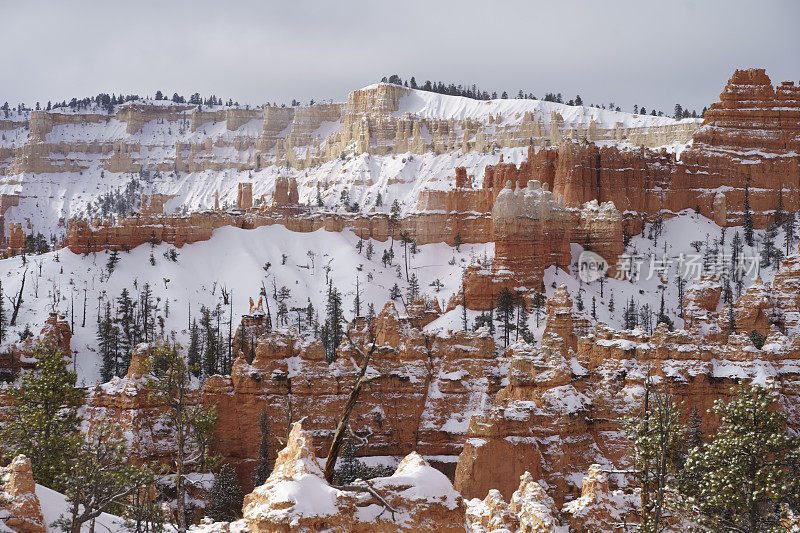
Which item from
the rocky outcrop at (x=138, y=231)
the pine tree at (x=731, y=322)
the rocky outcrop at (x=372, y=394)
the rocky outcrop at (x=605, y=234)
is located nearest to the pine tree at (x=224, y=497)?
the rocky outcrop at (x=372, y=394)

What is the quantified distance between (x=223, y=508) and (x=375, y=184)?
134727 millimetres

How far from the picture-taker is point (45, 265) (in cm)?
10531

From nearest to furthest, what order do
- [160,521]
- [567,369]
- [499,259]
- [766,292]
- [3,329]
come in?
[160,521], [567,369], [766,292], [3,329], [499,259]

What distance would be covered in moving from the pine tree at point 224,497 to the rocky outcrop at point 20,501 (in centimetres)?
1927

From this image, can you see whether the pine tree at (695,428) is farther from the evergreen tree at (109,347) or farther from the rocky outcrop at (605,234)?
the rocky outcrop at (605,234)

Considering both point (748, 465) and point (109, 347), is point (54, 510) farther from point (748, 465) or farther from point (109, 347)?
point (109, 347)

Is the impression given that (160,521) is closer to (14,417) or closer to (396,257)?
(14,417)

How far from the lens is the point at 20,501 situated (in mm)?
23109

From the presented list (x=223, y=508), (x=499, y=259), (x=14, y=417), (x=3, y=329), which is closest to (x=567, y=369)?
(x=223, y=508)

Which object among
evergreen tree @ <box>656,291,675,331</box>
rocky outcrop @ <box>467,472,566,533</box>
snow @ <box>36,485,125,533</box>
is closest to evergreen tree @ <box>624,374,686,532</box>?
rocky outcrop @ <box>467,472,566,533</box>

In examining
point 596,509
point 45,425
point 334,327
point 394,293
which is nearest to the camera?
Answer: point 596,509

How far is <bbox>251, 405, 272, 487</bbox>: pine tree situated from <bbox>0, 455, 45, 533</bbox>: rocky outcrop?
22466 millimetres

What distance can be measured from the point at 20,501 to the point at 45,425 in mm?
14057

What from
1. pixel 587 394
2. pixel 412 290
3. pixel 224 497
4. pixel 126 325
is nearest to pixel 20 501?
pixel 224 497
